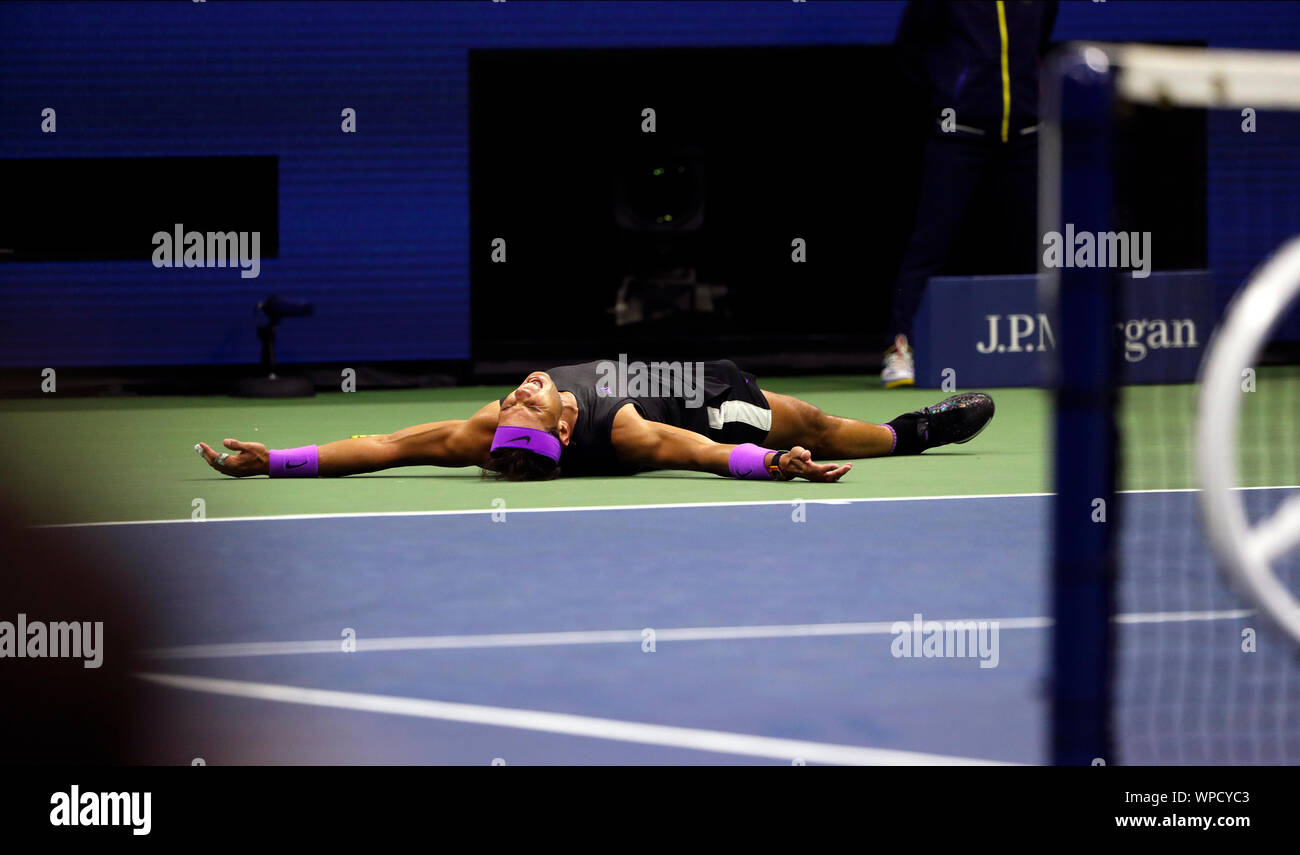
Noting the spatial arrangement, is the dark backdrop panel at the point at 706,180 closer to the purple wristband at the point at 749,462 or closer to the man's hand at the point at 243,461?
the man's hand at the point at 243,461

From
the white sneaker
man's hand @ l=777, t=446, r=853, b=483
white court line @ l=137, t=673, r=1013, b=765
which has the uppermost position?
the white sneaker

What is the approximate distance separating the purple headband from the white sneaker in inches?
192

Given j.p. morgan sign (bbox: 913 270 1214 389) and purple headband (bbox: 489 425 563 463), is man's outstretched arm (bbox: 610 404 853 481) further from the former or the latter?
j.p. morgan sign (bbox: 913 270 1214 389)

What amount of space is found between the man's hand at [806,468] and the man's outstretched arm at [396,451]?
4.06ft

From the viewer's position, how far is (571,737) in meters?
3.42

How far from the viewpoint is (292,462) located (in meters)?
7.27

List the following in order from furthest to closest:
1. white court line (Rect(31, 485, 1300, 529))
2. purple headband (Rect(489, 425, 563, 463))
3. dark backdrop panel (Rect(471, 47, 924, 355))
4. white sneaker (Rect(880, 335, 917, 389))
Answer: dark backdrop panel (Rect(471, 47, 924, 355)) → white sneaker (Rect(880, 335, 917, 389)) → purple headband (Rect(489, 425, 563, 463)) → white court line (Rect(31, 485, 1300, 529))

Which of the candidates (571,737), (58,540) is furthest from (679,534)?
(58,540)

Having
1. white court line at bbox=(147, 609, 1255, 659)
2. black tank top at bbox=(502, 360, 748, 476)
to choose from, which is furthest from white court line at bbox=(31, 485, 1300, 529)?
white court line at bbox=(147, 609, 1255, 659)

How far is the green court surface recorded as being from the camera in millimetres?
6727

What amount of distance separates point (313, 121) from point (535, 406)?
666cm

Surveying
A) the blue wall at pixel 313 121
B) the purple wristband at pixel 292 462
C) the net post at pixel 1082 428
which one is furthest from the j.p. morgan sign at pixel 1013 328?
the net post at pixel 1082 428

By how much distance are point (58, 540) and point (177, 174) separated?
1033 cm
